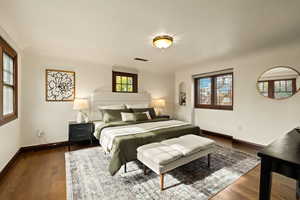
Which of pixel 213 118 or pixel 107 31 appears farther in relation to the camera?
pixel 213 118

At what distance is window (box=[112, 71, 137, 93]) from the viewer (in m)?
4.40

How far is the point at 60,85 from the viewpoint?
3.53 metres

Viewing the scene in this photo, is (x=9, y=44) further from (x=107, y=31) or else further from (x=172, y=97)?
(x=172, y=97)

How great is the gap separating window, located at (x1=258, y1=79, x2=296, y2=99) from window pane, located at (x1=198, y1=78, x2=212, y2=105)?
5.14 feet

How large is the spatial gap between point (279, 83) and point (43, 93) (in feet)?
18.1

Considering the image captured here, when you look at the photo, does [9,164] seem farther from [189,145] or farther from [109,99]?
[189,145]

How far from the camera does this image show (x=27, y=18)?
71.6 inches

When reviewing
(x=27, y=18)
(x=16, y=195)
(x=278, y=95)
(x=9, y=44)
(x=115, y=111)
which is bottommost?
(x=16, y=195)

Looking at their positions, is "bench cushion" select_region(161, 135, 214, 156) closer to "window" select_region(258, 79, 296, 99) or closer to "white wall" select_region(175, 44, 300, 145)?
"white wall" select_region(175, 44, 300, 145)

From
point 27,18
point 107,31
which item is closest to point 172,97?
point 107,31

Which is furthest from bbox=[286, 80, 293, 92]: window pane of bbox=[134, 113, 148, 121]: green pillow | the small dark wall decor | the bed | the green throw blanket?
the small dark wall decor

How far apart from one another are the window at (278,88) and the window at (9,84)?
16.8 feet

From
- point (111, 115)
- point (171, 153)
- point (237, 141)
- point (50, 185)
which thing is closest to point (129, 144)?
point (171, 153)

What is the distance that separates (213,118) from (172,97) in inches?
76.3
